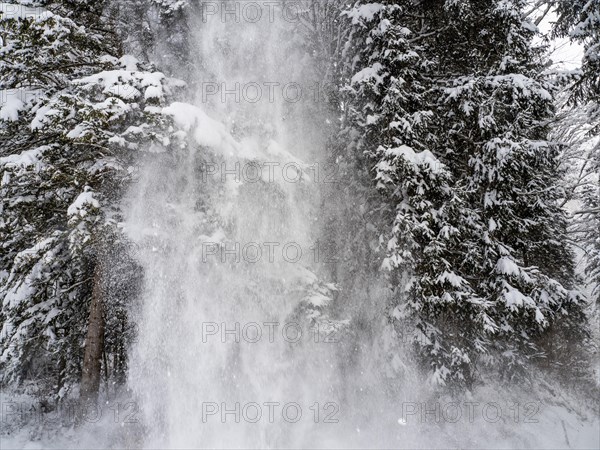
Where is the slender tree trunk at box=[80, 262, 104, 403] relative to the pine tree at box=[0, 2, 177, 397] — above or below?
below

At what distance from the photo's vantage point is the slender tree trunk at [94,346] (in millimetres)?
8828

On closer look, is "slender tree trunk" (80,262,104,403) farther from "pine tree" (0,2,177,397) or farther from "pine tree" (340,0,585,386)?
"pine tree" (340,0,585,386)

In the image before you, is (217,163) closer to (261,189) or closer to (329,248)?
(261,189)

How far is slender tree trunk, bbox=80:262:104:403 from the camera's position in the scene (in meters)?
8.83

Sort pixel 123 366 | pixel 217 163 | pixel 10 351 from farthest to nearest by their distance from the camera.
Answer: pixel 123 366
pixel 217 163
pixel 10 351

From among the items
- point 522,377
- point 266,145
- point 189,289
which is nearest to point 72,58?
point 266,145

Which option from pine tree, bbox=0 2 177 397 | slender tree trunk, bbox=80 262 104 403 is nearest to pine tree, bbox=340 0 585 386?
pine tree, bbox=0 2 177 397

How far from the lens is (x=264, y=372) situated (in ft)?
31.2

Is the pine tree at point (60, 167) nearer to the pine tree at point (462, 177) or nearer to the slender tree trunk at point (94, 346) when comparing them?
the slender tree trunk at point (94, 346)

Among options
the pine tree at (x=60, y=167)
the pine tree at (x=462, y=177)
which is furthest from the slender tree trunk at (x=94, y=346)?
the pine tree at (x=462, y=177)

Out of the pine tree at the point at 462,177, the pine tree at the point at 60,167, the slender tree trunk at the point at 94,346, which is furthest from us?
the slender tree trunk at the point at 94,346

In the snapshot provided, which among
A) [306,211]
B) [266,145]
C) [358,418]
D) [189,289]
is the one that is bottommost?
[358,418]

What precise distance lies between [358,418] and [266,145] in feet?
23.8

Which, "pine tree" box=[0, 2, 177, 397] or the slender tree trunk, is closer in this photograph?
"pine tree" box=[0, 2, 177, 397]
